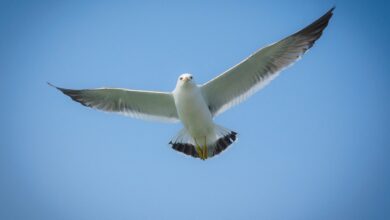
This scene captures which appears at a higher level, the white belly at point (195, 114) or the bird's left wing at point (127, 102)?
the bird's left wing at point (127, 102)

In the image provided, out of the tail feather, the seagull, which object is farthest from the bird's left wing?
the tail feather

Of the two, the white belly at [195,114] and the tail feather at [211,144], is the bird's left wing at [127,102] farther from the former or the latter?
the white belly at [195,114]

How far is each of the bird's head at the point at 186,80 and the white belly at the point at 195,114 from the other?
0.31ft

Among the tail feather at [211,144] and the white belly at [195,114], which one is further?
the tail feather at [211,144]

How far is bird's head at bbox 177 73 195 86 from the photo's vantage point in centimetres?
948

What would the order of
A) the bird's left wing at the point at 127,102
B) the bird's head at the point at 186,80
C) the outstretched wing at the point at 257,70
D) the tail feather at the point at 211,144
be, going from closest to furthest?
the outstretched wing at the point at 257,70
the bird's head at the point at 186,80
the tail feather at the point at 211,144
the bird's left wing at the point at 127,102

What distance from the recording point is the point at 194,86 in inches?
377

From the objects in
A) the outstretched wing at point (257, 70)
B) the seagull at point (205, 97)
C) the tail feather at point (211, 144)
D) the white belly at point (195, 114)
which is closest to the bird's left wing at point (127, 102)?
the seagull at point (205, 97)

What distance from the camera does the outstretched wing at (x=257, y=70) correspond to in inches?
366

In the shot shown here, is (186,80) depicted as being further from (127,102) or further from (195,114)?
(127,102)

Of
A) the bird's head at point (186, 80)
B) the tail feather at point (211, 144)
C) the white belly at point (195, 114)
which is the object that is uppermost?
the bird's head at point (186, 80)

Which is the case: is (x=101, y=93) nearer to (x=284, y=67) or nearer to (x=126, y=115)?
(x=126, y=115)

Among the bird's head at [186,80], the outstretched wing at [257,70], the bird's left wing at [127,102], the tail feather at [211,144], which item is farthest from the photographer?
the bird's left wing at [127,102]

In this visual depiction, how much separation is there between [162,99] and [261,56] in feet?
6.10
